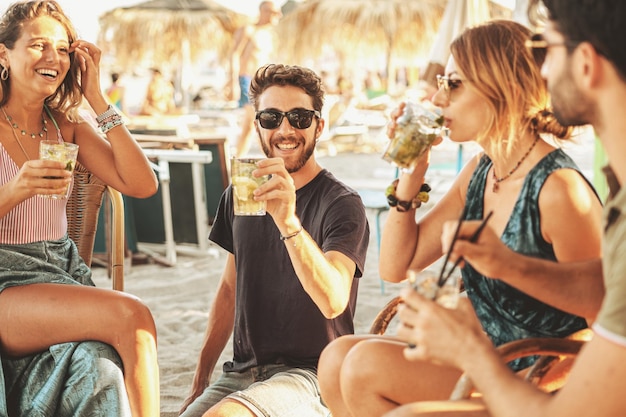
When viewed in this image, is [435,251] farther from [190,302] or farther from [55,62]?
[190,302]

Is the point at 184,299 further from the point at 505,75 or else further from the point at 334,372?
the point at 505,75

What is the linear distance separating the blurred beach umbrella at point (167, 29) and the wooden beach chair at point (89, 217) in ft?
48.8

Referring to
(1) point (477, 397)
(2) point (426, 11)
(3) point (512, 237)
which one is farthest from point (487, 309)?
(2) point (426, 11)

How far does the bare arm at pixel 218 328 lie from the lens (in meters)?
2.90

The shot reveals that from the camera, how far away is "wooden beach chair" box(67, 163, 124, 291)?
3133mm

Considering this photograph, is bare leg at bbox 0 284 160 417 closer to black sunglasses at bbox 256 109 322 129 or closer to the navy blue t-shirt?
the navy blue t-shirt

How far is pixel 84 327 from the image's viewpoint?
8.38ft

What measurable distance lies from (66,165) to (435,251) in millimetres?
1236

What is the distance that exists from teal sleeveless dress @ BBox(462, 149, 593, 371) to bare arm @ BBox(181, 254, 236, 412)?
1046mm

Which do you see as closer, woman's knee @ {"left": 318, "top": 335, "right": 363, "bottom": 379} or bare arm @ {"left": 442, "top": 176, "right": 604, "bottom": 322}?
bare arm @ {"left": 442, "top": 176, "right": 604, "bottom": 322}

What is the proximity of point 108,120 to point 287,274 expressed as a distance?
91 cm

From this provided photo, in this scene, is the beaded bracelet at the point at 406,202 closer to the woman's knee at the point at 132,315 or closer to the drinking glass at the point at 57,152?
the woman's knee at the point at 132,315

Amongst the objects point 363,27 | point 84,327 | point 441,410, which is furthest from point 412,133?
point 363,27

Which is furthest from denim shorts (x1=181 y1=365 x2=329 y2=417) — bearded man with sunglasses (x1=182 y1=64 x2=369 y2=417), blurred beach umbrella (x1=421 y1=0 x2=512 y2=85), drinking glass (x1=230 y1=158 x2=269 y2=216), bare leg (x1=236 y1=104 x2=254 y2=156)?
bare leg (x1=236 y1=104 x2=254 y2=156)
